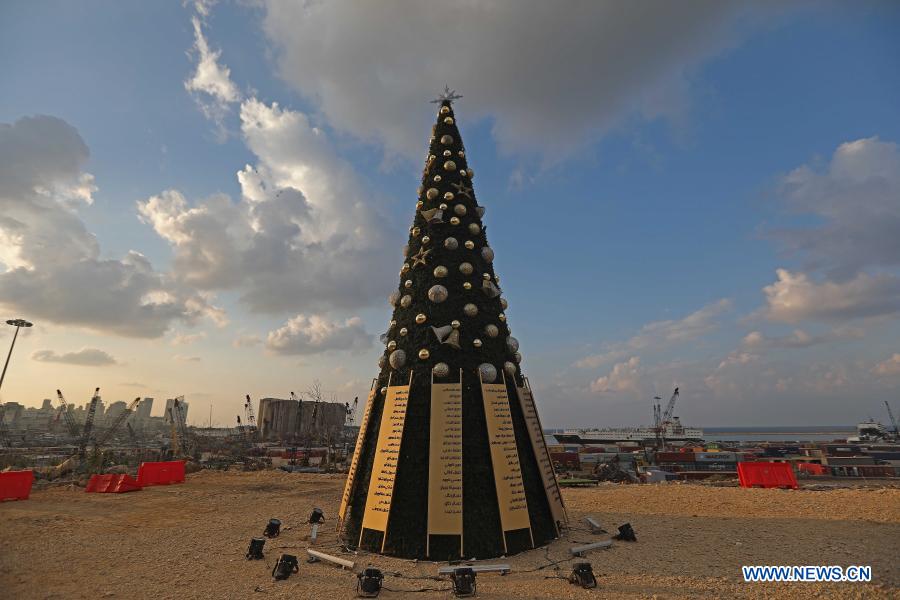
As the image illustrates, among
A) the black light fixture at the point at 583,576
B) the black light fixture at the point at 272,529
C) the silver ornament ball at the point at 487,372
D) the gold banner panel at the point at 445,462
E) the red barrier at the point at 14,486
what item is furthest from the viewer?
the red barrier at the point at 14,486

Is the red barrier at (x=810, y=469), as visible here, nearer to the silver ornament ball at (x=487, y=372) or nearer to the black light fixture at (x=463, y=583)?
the silver ornament ball at (x=487, y=372)

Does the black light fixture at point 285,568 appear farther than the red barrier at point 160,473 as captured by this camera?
No

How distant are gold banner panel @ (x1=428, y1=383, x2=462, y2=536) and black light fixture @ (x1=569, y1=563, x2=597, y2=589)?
279cm

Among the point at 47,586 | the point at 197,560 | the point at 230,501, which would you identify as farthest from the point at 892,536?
the point at 230,501

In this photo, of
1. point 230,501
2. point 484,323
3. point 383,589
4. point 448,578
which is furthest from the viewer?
point 230,501

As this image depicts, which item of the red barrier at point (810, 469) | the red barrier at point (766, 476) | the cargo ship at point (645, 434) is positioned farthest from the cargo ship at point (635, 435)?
the red barrier at point (766, 476)

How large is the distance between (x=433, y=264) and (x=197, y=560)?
32.0 feet

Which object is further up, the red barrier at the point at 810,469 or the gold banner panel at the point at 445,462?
the gold banner panel at the point at 445,462

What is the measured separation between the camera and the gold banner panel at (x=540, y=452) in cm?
1183

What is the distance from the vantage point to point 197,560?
10.5 m

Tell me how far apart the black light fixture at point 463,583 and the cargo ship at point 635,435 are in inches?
6048

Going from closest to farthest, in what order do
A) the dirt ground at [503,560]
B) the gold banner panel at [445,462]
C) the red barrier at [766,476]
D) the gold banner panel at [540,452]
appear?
1. the dirt ground at [503,560]
2. the gold banner panel at [445,462]
3. the gold banner panel at [540,452]
4. the red barrier at [766,476]

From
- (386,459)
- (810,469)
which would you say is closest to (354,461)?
(386,459)

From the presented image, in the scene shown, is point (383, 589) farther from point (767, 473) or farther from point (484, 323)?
point (767, 473)
